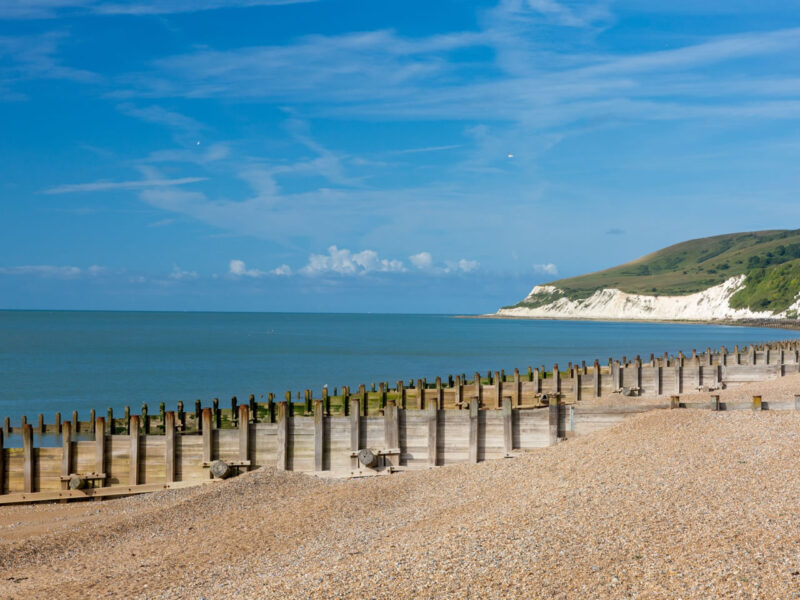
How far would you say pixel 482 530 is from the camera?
38.3 feet

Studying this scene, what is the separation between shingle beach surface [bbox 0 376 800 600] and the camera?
974 centimetres

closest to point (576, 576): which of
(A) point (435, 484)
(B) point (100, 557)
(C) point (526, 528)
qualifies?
(C) point (526, 528)

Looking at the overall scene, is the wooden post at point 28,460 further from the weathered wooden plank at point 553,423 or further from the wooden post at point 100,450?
the weathered wooden plank at point 553,423

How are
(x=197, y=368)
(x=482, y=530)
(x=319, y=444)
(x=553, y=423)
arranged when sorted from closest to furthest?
(x=482, y=530), (x=319, y=444), (x=553, y=423), (x=197, y=368)

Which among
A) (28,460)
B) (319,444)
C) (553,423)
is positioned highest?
(553,423)

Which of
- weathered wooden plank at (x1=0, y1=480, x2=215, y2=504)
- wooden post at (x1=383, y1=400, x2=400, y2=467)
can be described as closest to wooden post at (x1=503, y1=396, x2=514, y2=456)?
wooden post at (x1=383, y1=400, x2=400, y2=467)

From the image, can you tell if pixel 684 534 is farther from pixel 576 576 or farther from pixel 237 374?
pixel 237 374

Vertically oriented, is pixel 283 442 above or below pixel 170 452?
above

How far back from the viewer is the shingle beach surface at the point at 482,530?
974 cm

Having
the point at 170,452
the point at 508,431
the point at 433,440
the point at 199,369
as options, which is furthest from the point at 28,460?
the point at 199,369

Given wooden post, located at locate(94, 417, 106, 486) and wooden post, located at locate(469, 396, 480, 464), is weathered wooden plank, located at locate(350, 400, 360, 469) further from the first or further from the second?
wooden post, located at locate(94, 417, 106, 486)

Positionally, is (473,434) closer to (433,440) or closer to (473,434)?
(473,434)

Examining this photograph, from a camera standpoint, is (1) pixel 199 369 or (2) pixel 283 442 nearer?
(2) pixel 283 442

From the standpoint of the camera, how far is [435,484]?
53.7 feet
